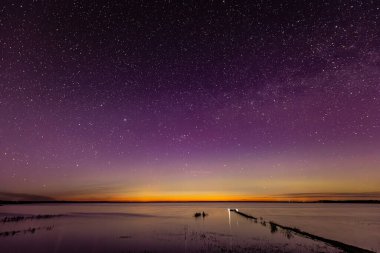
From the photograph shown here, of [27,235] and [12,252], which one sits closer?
[12,252]

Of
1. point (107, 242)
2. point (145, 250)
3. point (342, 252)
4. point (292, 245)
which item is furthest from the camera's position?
point (107, 242)

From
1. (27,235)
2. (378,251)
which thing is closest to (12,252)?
(27,235)

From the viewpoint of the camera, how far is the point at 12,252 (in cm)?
2364

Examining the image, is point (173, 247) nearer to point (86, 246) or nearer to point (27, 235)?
point (86, 246)

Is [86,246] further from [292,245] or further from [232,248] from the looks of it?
[292,245]

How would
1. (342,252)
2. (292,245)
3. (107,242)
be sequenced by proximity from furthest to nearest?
(107,242)
(292,245)
(342,252)

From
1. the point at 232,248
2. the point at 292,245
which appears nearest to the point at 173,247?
the point at 232,248

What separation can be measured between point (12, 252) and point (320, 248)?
23.2 metres

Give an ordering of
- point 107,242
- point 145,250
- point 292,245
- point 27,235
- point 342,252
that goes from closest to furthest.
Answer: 1. point 342,252
2. point 145,250
3. point 292,245
4. point 107,242
5. point 27,235

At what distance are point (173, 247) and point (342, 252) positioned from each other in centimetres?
1266

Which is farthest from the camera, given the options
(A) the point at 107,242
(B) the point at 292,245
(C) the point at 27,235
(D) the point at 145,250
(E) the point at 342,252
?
(C) the point at 27,235

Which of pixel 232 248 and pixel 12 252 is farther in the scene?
pixel 232 248

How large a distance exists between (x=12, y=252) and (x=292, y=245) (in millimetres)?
21740

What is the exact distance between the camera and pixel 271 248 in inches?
971
